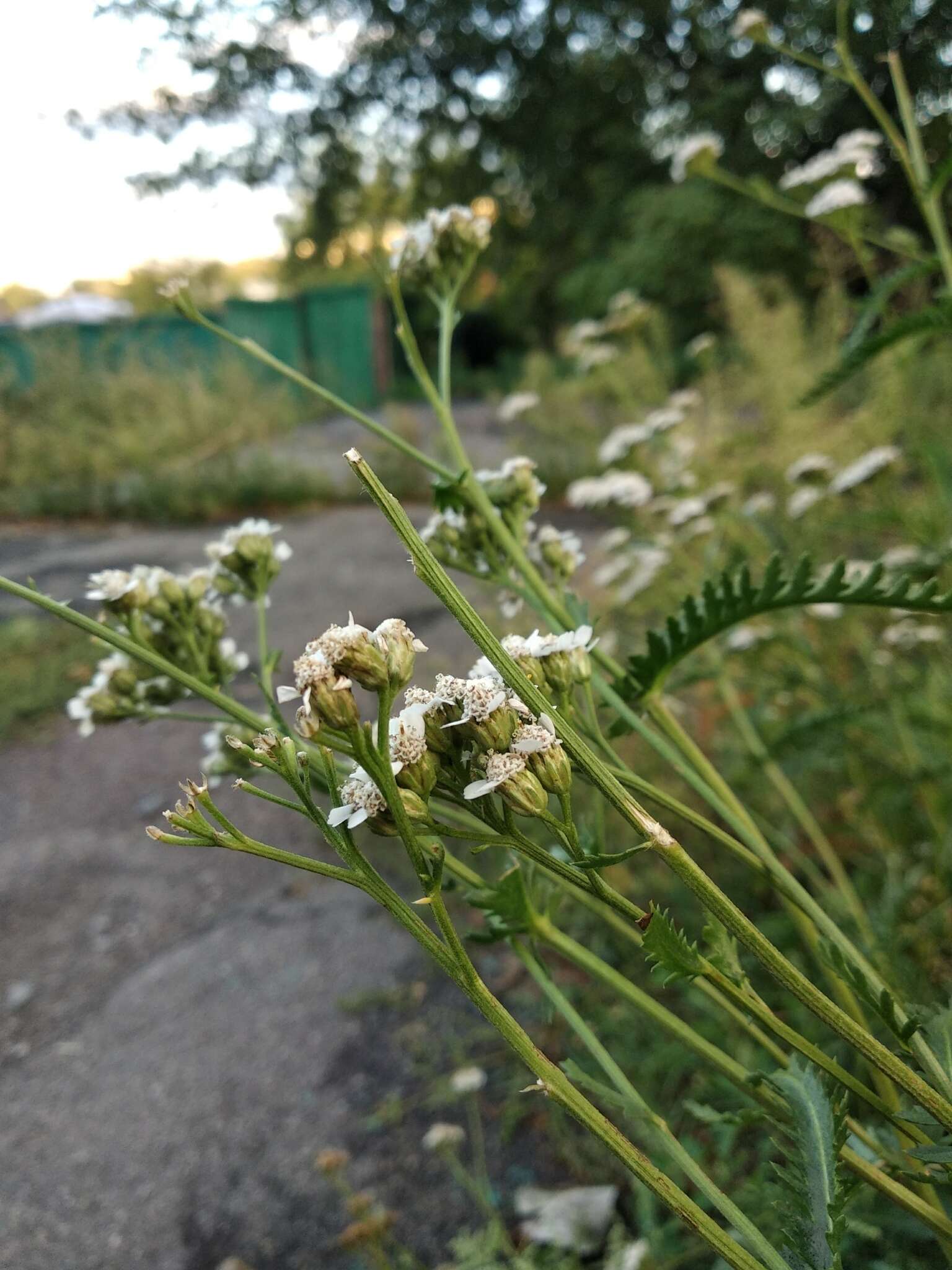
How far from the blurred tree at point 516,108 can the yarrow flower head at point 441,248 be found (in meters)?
8.99

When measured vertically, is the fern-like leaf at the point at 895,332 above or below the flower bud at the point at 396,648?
above

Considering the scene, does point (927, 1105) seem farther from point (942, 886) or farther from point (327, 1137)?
point (327, 1137)

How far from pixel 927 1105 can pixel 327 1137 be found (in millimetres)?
1422

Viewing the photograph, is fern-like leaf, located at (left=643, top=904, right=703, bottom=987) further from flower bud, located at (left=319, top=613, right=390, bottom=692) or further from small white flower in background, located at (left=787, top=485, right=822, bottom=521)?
small white flower in background, located at (left=787, top=485, right=822, bottom=521)

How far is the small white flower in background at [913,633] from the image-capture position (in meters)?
1.90

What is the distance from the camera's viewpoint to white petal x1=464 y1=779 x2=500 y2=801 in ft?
1.86

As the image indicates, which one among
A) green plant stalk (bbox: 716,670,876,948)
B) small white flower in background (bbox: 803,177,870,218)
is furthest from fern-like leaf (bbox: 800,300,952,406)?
small white flower in background (bbox: 803,177,870,218)

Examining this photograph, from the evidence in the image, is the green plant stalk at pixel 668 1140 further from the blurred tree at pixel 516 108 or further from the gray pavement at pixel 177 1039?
the blurred tree at pixel 516 108

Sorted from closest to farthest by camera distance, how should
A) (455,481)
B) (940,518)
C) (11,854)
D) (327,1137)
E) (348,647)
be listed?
(348,647) → (455,481) → (327,1137) → (940,518) → (11,854)

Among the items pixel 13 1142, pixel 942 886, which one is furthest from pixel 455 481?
pixel 13 1142

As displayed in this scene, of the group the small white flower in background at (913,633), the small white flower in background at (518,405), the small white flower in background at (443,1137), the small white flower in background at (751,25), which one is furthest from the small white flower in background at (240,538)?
the small white flower in background at (518,405)

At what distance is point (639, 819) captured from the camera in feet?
1.77

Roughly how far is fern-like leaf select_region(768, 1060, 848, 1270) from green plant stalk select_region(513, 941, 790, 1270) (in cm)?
2

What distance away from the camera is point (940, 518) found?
187cm
